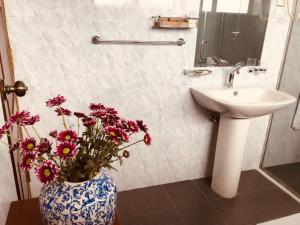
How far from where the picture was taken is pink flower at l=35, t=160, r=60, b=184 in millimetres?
720

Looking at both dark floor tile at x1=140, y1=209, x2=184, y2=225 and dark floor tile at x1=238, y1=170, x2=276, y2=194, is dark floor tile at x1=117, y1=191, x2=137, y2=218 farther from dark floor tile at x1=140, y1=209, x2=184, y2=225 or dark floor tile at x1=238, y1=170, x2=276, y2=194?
dark floor tile at x1=238, y1=170, x2=276, y2=194

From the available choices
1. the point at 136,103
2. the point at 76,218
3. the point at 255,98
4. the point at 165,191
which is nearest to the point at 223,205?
the point at 165,191

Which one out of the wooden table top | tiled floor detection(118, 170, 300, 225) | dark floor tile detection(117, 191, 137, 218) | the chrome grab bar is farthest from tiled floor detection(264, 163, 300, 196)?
the wooden table top

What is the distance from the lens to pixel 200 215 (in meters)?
2.03

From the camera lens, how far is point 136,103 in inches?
79.0

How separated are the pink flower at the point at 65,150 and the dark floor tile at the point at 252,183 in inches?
76.0

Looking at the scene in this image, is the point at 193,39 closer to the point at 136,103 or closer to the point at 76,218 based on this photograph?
the point at 136,103


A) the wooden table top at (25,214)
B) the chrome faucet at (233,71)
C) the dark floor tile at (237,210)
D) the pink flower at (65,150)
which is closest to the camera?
the pink flower at (65,150)

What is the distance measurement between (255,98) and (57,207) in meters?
1.81

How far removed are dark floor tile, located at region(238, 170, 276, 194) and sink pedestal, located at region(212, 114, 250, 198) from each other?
172 mm

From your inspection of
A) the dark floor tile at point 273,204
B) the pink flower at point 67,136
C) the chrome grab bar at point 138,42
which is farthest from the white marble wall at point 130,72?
the pink flower at point 67,136

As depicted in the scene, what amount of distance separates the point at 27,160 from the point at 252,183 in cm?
217

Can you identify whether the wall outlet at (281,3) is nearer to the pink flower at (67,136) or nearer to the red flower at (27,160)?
the pink flower at (67,136)

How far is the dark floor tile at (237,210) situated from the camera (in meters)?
2.00
